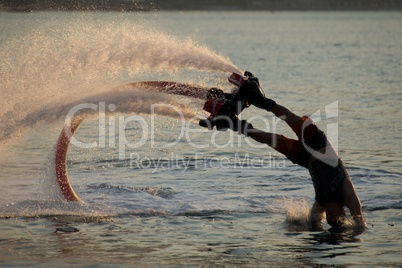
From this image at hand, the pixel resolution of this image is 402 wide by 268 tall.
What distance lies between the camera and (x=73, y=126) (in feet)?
48.3

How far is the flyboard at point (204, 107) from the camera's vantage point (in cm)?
1328

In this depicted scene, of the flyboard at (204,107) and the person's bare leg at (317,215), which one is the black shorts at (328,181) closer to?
the person's bare leg at (317,215)

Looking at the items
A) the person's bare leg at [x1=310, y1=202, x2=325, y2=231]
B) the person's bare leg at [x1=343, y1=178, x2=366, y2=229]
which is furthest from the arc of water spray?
the person's bare leg at [x1=343, y1=178, x2=366, y2=229]

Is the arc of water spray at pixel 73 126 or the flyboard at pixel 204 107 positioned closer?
the flyboard at pixel 204 107

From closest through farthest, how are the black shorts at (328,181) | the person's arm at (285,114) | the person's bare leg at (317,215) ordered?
the person's arm at (285,114) < the black shorts at (328,181) < the person's bare leg at (317,215)

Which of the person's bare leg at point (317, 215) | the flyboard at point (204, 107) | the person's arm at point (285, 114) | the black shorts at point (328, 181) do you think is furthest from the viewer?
the person's bare leg at point (317, 215)

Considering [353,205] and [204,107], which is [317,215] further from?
[204,107]

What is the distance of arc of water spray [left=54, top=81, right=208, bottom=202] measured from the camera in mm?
14258

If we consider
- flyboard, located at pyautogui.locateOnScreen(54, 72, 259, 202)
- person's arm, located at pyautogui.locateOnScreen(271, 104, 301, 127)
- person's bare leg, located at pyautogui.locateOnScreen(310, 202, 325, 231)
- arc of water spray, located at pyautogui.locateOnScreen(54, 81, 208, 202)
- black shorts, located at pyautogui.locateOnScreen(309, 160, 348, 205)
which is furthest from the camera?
arc of water spray, located at pyautogui.locateOnScreen(54, 81, 208, 202)

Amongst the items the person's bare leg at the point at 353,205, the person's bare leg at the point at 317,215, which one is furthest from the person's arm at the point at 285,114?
the person's bare leg at the point at 317,215

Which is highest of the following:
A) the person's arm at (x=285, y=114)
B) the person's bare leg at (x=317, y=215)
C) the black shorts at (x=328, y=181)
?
the person's arm at (x=285, y=114)

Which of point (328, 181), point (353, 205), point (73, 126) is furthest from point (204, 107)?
point (353, 205)

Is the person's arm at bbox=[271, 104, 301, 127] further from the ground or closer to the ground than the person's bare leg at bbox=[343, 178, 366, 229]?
further from the ground

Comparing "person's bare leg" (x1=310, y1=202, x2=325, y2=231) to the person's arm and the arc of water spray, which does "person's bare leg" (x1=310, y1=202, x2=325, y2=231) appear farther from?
the arc of water spray
